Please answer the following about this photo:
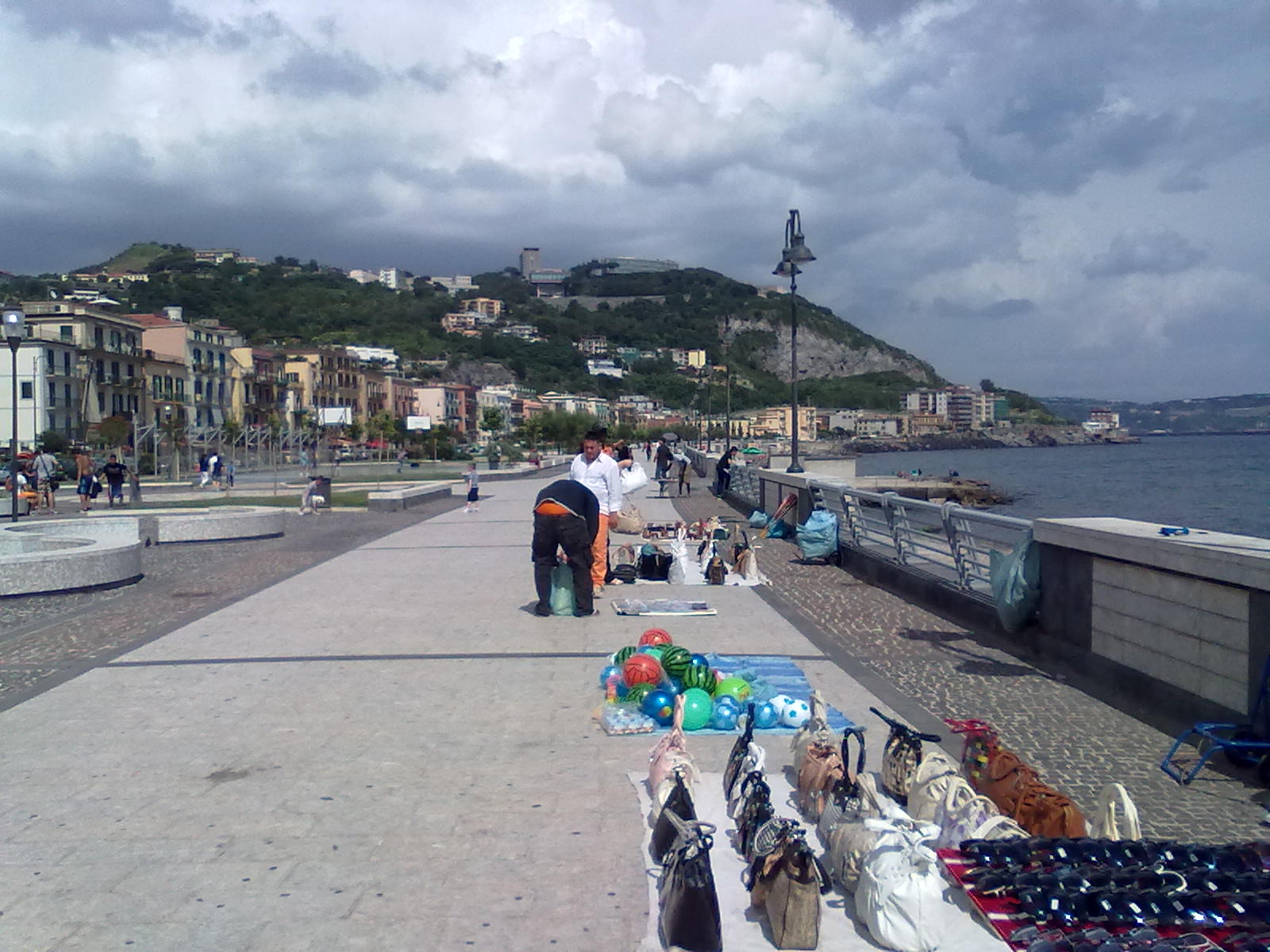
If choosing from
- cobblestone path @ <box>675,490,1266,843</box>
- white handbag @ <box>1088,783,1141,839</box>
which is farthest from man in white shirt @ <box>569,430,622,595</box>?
white handbag @ <box>1088,783,1141,839</box>

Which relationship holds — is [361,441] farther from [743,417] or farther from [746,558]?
[746,558]

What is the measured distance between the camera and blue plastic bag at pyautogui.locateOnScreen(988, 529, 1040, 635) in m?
8.62

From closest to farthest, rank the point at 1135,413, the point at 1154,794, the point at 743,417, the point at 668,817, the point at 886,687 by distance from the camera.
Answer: the point at 668,817 < the point at 1154,794 < the point at 886,687 < the point at 1135,413 < the point at 743,417

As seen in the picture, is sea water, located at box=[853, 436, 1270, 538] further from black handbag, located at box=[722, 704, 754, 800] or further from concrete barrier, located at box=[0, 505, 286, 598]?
concrete barrier, located at box=[0, 505, 286, 598]

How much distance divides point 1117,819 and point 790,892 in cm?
145

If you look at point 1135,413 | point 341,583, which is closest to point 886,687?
point 341,583

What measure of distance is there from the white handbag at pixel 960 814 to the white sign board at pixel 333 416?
89.1 m

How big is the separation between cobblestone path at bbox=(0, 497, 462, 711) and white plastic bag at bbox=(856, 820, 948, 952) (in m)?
6.09

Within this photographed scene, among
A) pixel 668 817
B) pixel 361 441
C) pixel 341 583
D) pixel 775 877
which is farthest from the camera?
pixel 361 441

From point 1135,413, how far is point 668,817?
13663 cm

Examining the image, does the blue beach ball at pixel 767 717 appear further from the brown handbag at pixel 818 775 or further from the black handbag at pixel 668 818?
the black handbag at pixel 668 818

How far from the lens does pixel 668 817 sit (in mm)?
4266

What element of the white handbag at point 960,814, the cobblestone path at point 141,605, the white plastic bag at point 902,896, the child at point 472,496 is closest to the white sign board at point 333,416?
the child at point 472,496

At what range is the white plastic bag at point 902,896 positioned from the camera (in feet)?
11.9
